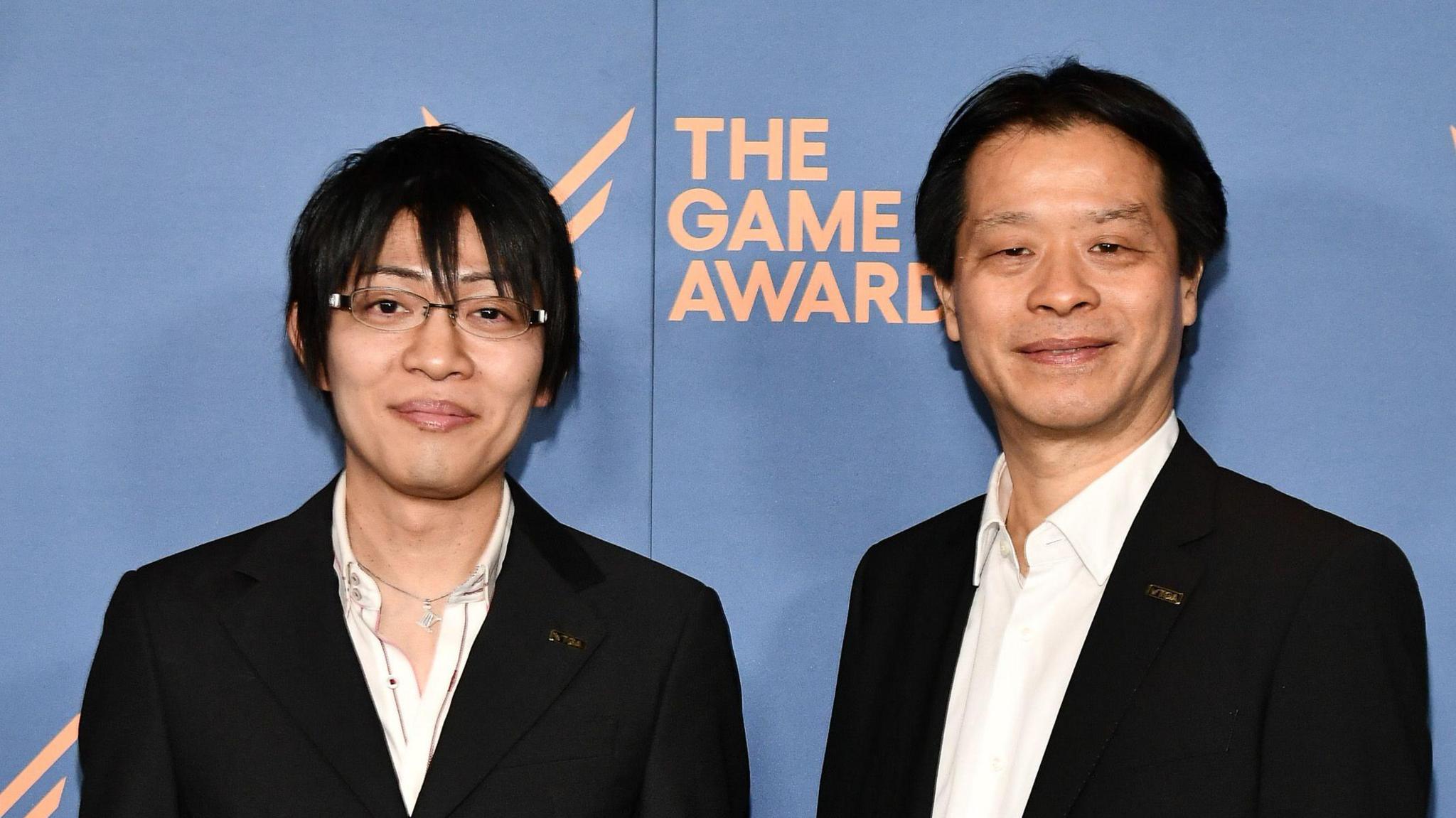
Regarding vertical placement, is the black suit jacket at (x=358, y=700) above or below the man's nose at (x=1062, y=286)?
below

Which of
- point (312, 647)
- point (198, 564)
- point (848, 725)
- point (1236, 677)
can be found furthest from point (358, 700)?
point (1236, 677)

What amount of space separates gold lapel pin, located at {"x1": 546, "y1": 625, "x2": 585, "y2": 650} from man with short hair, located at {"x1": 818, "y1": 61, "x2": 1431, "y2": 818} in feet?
1.38

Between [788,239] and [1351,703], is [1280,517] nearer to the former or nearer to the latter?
[1351,703]

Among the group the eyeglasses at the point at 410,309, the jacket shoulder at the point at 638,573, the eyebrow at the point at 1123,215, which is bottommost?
the jacket shoulder at the point at 638,573

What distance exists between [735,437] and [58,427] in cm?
103

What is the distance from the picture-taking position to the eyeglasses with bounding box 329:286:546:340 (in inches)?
73.8

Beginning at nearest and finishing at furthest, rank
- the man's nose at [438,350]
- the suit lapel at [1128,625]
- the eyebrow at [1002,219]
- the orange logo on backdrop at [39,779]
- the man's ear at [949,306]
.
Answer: the suit lapel at [1128,625] < the man's nose at [438,350] < the eyebrow at [1002,219] < the man's ear at [949,306] < the orange logo on backdrop at [39,779]

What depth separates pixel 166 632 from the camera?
6.07 feet

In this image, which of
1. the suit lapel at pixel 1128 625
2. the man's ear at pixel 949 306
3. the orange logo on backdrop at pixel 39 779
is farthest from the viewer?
the orange logo on backdrop at pixel 39 779

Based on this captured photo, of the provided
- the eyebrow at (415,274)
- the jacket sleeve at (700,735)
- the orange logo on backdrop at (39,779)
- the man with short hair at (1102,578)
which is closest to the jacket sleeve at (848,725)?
the man with short hair at (1102,578)

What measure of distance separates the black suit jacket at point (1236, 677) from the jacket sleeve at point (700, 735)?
0.73ft

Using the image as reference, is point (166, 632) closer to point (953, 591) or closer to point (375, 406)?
point (375, 406)

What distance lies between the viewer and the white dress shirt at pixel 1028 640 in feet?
5.92

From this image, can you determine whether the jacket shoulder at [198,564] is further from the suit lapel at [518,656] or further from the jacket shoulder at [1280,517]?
the jacket shoulder at [1280,517]
